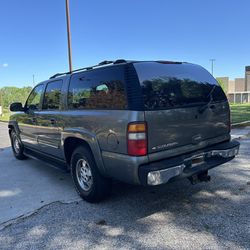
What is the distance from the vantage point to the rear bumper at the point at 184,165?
3.53 metres

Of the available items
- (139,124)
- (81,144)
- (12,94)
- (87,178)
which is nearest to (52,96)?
(81,144)

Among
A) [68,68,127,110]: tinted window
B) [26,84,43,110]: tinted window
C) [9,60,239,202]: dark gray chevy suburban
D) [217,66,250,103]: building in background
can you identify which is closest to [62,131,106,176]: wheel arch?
[9,60,239,202]: dark gray chevy suburban

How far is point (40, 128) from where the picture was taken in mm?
5973

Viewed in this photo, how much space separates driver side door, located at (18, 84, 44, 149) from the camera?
6.21m

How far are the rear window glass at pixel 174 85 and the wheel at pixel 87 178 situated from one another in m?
1.30

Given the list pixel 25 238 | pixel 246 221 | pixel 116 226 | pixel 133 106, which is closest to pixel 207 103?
pixel 133 106

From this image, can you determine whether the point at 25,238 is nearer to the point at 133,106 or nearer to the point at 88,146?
the point at 88,146

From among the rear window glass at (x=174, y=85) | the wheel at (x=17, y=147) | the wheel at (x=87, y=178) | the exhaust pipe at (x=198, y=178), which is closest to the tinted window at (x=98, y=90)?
the rear window glass at (x=174, y=85)

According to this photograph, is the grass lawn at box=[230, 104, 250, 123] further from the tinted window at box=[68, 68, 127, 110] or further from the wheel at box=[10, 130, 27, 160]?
the tinted window at box=[68, 68, 127, 110]

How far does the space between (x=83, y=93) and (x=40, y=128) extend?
5.82 ft

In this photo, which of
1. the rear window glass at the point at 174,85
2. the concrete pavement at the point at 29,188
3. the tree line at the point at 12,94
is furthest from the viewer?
the tree line at the point at 12,94

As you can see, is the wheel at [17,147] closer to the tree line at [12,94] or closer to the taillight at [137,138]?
the taillight at [137,138]

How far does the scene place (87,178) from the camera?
15.3 ft

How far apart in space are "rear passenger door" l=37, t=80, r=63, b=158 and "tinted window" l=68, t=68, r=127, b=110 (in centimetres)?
47
